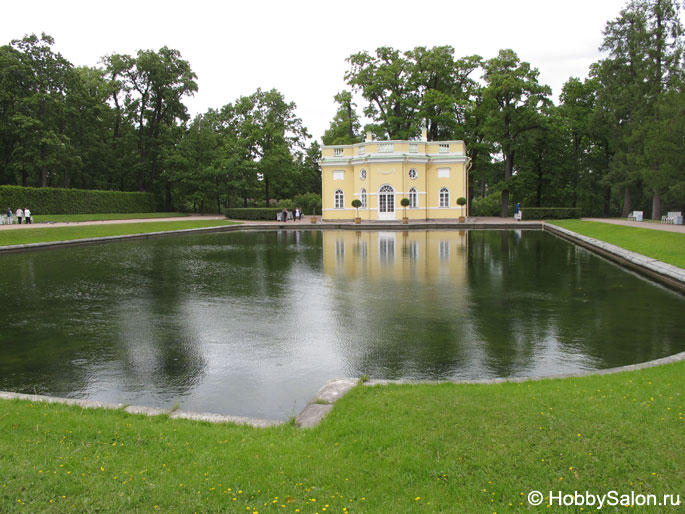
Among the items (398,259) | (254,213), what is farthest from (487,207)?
(398,259)

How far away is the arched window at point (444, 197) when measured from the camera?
1558 inches

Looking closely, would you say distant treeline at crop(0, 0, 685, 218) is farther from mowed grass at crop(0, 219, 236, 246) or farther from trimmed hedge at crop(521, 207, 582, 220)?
mowed grass at crop(0, 219, 236, 246)

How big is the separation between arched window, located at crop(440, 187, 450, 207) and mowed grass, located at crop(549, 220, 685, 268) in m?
14.3

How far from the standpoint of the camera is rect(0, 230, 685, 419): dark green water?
5.97 m

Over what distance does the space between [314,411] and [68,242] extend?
23.4 metres

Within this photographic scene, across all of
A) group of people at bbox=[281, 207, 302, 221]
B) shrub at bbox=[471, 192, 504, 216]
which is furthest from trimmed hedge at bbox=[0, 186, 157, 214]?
shrub at bbox=[471, 192, 504, 216]

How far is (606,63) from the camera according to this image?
38.2 metres

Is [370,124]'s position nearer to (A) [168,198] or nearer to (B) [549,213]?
(B) [549,213]

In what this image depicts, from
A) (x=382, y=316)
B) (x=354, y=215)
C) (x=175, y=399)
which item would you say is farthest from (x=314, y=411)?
(x=354, y=215)

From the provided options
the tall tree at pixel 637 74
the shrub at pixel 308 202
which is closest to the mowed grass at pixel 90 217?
the shrub at pixel 308 202

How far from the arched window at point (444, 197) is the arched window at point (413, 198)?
2.16 metres

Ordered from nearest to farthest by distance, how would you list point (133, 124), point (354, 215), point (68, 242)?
point (68, 242)
point (354, 215)
point (133, 124)

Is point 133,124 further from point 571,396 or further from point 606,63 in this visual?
point 571,396

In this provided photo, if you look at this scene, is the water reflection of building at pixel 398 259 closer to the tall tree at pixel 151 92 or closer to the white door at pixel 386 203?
the white door at pixel 386 203
